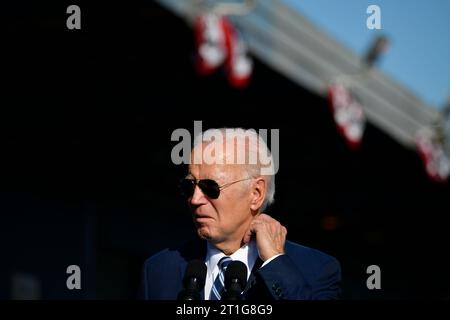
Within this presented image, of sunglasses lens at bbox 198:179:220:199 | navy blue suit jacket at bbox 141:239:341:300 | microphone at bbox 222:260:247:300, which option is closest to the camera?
microphone at bbox 222:260:247:300

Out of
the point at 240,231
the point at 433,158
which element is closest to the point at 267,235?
the point at 240,231

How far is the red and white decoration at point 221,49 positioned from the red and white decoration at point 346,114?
129 inches

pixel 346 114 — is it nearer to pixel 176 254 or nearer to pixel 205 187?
pixel 176 254

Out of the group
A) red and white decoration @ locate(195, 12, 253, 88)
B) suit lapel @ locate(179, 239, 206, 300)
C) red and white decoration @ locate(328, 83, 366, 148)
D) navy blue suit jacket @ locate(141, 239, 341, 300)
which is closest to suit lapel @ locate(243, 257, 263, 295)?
navy blue suit jacket @ locate(141, 239, 341, 300)

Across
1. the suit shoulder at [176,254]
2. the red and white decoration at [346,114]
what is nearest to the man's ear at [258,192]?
the suit shoulder at [176,254]

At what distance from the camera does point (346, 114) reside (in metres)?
15.8

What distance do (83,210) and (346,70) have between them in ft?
18.9

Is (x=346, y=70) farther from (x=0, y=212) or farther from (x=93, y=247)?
(x=0, y=212)

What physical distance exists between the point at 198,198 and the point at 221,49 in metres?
7.83

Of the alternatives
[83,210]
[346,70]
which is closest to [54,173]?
[83,210]

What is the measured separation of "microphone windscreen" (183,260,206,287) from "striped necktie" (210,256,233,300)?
0.15 meters

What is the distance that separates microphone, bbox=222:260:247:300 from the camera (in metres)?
4.02

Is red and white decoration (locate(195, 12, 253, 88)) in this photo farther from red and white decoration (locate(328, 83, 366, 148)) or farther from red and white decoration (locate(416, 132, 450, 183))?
red and white decoration (locate(416, 132, 450, 183))

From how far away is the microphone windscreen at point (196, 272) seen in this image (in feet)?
13.5
